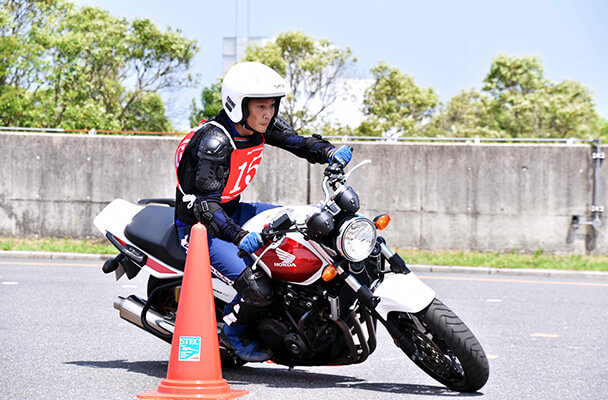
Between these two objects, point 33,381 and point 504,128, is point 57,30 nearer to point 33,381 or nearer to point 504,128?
point 33,381

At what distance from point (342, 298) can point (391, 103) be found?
168 feet

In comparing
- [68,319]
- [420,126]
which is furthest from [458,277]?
[420,126]

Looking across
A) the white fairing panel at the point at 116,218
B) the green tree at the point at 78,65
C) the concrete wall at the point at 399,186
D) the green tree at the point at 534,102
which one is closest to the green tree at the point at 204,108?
the green tree at the point at 78,65

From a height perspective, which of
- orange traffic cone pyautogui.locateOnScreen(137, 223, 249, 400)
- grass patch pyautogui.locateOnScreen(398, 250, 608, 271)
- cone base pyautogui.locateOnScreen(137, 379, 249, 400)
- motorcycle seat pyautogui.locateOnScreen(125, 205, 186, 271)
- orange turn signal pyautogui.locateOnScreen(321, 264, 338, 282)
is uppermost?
motorcycle seat pyautogui.locateOnScreen(125, 205, 186, 271)

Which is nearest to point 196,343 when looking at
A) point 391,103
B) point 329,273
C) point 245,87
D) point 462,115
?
point 329,273

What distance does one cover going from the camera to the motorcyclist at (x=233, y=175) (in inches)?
214

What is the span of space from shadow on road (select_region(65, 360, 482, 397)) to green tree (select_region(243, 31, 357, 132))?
39746 mm

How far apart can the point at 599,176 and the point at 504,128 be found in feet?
172

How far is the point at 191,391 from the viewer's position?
5.05 m

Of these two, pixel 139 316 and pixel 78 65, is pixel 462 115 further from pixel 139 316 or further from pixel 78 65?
pixel 139 316

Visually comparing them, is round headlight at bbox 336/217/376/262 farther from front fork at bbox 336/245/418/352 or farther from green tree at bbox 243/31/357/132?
green tree at bbox 243/31/357/132

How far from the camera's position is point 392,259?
17.5ft

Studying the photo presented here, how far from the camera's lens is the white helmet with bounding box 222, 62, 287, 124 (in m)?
5.57

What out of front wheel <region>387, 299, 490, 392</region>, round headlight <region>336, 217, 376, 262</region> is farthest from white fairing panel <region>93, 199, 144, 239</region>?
front wheel <region>387, 299, 490, 392</region>
